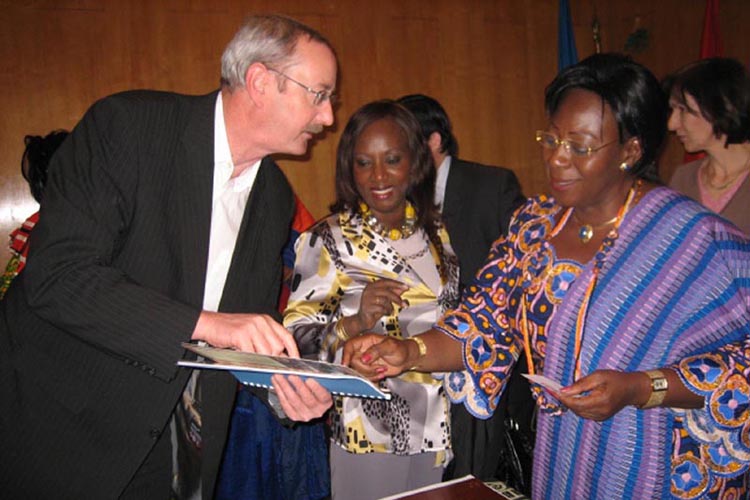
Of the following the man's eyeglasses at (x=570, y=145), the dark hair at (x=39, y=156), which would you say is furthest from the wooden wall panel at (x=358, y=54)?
the man's eyeglasses at (x=570, y=145)

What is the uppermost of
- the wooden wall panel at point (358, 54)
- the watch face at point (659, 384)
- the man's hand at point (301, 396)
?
the wooden wall panel at point (358, 54)

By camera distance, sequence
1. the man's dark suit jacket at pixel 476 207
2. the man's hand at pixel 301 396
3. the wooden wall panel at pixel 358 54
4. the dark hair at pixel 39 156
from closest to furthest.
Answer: the man's hand at pixel 301 396, the man's dark suit jacket at pixel 476 207, the dark hair at pixel 39 156, the wooden wall panel at pixel 358 54

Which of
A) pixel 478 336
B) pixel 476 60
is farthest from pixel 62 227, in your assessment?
pixel 476 60

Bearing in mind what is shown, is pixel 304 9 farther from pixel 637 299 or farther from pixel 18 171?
pixel 637 299

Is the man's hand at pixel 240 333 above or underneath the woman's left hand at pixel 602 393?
above

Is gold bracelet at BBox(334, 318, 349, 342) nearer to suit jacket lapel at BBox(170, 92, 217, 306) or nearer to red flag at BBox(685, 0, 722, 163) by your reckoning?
suit jacket lapel at BBox(170, 92, 217, 306)

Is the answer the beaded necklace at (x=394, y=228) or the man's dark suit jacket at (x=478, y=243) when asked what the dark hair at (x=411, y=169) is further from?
the man's dark suit jacket at (x=478, y=243)

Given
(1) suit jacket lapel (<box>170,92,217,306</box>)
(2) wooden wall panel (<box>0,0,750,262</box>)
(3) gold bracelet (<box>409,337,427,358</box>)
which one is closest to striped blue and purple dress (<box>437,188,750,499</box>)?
(3) gold bracelet (<box>409,337,427,358</box>)

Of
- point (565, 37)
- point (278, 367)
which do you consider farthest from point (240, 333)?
point (565, 37)

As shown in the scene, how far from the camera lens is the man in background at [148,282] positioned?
4.36ft

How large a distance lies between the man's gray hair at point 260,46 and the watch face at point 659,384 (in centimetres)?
130

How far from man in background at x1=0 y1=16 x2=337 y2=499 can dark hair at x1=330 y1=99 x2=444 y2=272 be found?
0.71 m

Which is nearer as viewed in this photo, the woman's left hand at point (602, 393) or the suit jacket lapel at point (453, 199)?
the woman's left hand at point (602, 393)

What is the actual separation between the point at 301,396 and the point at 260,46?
39.0 inches
